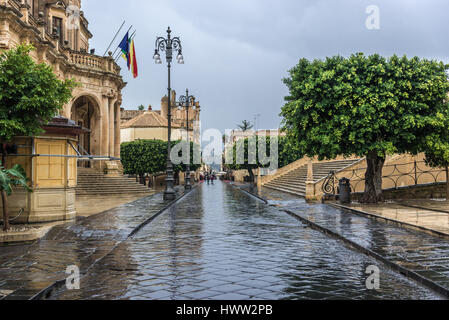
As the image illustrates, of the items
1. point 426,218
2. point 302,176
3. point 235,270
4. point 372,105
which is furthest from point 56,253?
point 302,176

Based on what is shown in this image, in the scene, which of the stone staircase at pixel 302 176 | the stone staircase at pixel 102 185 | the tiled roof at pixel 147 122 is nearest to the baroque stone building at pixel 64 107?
the stone staircase at pixel 102 185

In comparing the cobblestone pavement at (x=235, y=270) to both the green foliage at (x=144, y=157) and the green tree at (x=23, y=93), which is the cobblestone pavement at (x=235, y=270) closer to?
the green tree at (x=23, y=93)

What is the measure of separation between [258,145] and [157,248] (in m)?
48.4

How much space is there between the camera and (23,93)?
987 centimetres

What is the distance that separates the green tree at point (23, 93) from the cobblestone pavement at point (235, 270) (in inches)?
145

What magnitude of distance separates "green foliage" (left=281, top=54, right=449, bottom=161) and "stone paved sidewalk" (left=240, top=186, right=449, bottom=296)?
532 centimetres

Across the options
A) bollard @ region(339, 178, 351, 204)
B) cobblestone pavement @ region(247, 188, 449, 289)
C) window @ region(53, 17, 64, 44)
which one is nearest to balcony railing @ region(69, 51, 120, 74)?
window @ region(53, 17, 64, 44)

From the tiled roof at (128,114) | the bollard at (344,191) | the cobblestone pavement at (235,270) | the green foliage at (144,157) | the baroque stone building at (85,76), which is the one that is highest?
the tiled roof at (128,114)

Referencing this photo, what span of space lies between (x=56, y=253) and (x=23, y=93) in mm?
3935

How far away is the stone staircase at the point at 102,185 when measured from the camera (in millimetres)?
28078

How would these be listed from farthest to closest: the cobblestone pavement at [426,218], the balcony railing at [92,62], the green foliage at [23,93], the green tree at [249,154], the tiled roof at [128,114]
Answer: the tiled roof at [128,114] < the green tree at [249,154] < the balcony railing at [92,62] < the cobblestone pavement at [426,218] < the green foliage at [23,93]

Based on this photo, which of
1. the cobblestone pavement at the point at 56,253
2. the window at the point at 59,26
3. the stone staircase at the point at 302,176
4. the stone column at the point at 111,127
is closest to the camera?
the cobblestone pavement at the point at 56,253

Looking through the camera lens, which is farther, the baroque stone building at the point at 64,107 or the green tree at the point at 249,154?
the green tree at the point at 249,154
